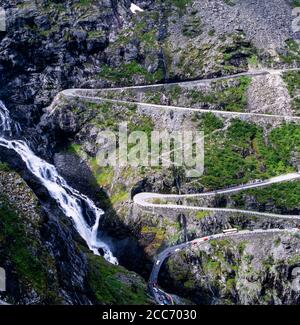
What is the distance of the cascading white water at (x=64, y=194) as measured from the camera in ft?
282

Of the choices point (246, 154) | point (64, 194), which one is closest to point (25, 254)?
point (64, 194)

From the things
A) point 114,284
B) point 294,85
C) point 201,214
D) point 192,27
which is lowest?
point 114,284

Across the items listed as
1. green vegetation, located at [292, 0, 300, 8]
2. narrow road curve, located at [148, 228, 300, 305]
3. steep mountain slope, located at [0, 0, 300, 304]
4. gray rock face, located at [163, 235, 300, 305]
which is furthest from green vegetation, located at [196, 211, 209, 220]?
green vegetation, located at [292, 0, 300, 8]

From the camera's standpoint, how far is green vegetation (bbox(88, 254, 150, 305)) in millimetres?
61731

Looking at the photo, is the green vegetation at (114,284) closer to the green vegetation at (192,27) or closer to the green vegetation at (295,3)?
the green vegetation at (192,27)

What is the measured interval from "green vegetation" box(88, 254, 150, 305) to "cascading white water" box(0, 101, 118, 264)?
31.1 ft

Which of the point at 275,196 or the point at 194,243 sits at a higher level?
the point at 275,196

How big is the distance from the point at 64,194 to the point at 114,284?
25.3m

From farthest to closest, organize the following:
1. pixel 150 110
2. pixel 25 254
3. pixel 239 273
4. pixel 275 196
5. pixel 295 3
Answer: pixel 295 3 < pixel 150 110 < pixel 275 196 < pixel 239 273 < pixel 25 254

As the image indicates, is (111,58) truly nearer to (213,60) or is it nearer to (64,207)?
(213,60)

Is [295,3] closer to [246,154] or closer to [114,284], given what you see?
[246,154]

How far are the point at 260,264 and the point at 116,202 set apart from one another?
22613 mm

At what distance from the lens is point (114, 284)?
66750mm

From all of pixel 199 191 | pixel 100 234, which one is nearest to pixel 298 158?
pixel 199 191
